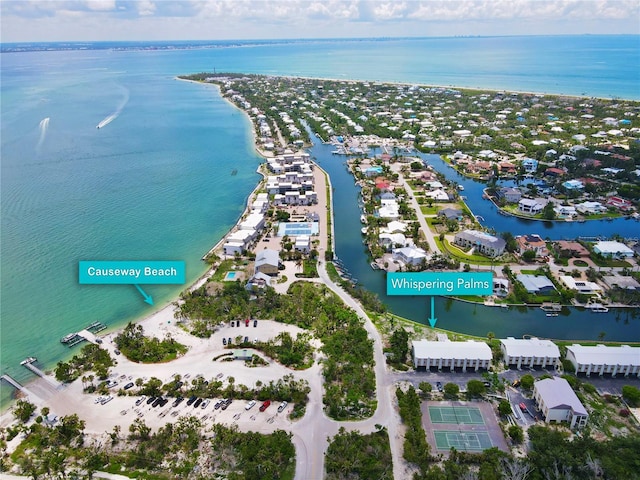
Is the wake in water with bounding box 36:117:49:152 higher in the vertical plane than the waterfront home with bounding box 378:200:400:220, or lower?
higher

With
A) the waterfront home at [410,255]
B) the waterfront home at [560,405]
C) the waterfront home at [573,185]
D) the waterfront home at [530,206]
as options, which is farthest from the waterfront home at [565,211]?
A: the waterfront home at [560,405]

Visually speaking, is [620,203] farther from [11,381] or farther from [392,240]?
[11,381]

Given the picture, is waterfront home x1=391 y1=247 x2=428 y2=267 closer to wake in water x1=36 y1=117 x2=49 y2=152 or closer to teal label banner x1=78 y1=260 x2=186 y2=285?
teal label banner x1=78 y1=260 x2=186 y2=285

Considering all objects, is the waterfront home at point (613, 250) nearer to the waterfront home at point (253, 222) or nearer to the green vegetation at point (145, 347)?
the waterfront home at point (253, 222)

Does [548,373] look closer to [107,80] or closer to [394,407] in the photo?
[394,407]

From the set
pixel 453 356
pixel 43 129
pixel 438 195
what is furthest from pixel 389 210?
pixel 43 129

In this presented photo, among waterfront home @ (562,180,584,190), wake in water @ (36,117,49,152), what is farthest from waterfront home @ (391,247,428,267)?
wake in water @ (36,117,49,152)
